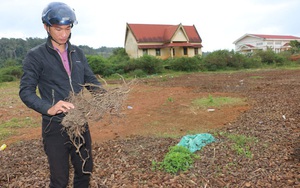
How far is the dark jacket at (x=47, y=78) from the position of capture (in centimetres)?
214

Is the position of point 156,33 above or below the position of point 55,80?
above

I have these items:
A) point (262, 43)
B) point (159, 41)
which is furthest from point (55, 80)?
point (262, 43)

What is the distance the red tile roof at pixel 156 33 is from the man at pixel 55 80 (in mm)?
27430

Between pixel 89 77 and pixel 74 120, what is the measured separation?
611 mm

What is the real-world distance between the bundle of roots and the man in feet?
0.26

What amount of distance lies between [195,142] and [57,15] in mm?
2881

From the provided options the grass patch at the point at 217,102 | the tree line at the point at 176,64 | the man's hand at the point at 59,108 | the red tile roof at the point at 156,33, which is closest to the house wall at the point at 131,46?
the red tile roof at the point at 156,33

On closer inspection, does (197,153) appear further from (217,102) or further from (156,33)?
(156,33)

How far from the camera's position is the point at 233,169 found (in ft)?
11.6

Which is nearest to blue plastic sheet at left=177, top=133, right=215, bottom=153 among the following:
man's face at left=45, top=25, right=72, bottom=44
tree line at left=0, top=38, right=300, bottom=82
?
man's face at left=45, top=25, right=72, bottom=44

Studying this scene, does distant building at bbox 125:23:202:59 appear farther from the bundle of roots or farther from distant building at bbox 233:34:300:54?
the bundle of roots

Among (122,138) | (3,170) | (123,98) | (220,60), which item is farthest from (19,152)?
(220,60)

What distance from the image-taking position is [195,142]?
14.0ft

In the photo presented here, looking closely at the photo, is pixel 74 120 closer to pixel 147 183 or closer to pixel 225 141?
pixel 147 183
